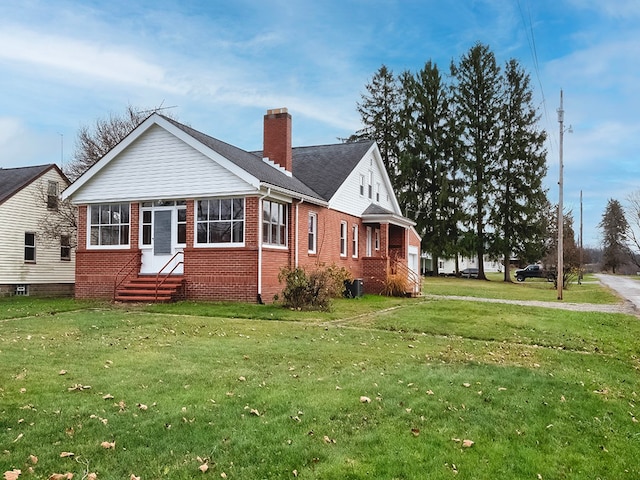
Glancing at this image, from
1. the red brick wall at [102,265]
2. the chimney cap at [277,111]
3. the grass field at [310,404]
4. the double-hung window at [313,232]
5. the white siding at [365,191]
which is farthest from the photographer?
the white siding at [365,191]

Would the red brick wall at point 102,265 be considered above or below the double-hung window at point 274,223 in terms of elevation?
below

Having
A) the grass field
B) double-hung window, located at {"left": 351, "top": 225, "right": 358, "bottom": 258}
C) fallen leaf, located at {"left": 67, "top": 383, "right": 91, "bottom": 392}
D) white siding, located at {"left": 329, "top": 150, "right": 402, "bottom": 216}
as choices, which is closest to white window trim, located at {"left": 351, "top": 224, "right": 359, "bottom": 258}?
double-hung window, located at {"left": 351, "top": 225, "right": 358, "bottom": 258}

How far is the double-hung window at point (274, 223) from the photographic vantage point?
1783 cm

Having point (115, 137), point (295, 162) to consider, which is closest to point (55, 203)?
point (115, 137)

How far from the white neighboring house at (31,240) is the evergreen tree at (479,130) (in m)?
30.3

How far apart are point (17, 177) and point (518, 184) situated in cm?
3635

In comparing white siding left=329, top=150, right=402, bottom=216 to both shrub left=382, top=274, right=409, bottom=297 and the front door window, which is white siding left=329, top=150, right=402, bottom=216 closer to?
shrub left=382, top=274, right=409, bottom=297

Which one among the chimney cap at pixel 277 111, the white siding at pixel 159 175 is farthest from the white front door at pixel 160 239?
the chimney cap at pixel 277 111

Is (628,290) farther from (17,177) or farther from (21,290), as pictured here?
(17,177)

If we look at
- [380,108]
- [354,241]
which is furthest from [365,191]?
[380,108]

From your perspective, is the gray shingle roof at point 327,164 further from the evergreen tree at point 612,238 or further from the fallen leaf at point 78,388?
the evergreen tree at point 612,238

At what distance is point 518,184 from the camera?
44719mm

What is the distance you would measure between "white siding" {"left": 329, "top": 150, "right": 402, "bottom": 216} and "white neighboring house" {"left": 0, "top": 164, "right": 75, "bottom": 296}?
15.6 metres

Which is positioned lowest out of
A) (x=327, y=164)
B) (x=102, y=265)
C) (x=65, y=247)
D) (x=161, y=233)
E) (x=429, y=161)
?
(x=102, y=265)
